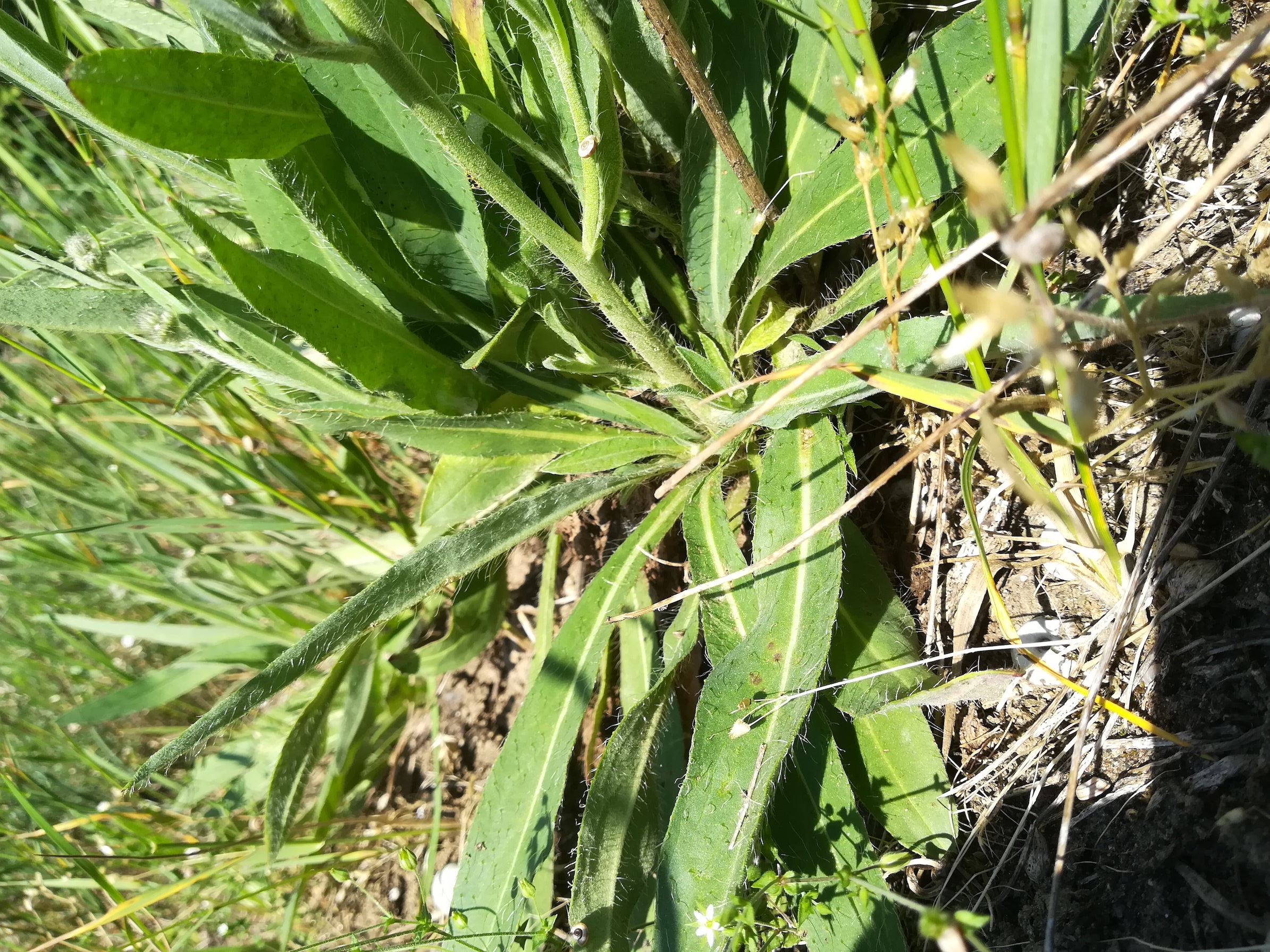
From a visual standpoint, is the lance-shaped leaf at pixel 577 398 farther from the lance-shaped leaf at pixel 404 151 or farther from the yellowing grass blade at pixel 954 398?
the yellowing grass blade at pixel 954 398

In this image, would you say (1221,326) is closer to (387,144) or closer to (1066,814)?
(1066,814)

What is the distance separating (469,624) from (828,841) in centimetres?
98

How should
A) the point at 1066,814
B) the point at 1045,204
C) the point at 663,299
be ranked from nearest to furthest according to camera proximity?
the point at 1045,204 → the point at 1066,814 → the point at 663,299

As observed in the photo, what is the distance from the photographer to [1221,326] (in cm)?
117

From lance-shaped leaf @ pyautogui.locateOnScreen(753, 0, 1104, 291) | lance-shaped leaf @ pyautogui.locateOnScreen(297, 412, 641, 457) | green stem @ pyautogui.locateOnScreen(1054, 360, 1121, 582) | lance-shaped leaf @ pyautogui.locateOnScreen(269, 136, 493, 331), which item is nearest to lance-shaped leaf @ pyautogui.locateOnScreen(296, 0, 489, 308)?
lance-shaped leaf @ pyautogui.locateOnScreen(269, 136, 493, 331)

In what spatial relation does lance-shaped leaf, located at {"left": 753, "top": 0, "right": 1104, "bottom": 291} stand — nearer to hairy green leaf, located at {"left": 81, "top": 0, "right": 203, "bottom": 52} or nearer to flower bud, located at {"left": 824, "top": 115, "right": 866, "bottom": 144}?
flower bud, located at {"left": 824, "top": 115, "right": 866, "bottom": 144}

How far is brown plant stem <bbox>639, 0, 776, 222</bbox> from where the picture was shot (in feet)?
3.56

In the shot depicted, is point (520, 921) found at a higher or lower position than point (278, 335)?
lower

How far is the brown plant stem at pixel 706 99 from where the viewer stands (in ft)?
3.56

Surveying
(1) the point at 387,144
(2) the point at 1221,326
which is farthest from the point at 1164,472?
(1) the point at 387,144

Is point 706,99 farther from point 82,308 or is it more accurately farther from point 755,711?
point 82,308

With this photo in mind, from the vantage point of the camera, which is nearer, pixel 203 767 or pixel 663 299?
pixel 663 299

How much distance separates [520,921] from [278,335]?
1.21 meters

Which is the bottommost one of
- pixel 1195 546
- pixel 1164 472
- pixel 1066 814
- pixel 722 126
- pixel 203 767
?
pixel 1066 814
